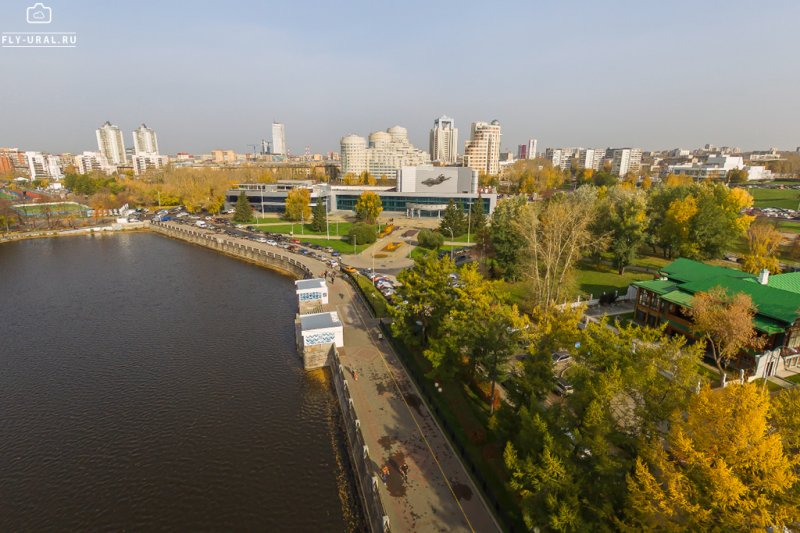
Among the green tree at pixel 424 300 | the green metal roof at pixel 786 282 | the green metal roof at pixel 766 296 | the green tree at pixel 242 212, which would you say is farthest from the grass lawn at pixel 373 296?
the green tree at pixel 242 212

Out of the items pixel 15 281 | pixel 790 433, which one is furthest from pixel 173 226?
pixel 790 433

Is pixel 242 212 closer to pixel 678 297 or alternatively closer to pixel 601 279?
pixel 601 279

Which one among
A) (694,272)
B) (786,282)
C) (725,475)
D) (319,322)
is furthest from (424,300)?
(786,282)

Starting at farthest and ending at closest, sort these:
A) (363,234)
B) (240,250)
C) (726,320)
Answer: (363,234) → (240,250) → (726,320)

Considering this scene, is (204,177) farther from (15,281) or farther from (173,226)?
(15,281)

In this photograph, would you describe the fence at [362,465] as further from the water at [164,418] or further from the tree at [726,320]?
the tree at [726,320]

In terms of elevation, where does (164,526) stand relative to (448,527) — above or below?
below
